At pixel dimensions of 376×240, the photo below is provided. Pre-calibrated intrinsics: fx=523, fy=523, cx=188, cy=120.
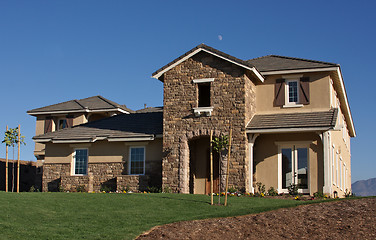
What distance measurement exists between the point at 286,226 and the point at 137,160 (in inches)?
545

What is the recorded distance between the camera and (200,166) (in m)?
26.8

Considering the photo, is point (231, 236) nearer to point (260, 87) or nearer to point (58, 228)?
point (58, 228)

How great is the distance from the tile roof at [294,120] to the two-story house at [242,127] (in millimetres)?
46

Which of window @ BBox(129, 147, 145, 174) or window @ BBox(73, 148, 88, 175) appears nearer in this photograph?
window @ BBox(129, 147, 145, 174)

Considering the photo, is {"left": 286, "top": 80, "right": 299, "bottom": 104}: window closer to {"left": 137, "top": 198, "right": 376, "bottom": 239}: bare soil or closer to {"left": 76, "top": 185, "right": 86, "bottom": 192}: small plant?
{"left": 137, "top": 198, "right": 376, "bottom": 239}: bare soil

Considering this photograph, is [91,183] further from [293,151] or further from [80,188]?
[293,151]

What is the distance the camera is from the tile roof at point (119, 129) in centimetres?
2806

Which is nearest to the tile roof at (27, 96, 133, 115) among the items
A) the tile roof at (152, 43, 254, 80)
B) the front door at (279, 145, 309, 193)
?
the tile roof at (152, 43, 254, 80)

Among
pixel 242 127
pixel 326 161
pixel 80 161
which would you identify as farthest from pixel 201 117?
pixel 80 161

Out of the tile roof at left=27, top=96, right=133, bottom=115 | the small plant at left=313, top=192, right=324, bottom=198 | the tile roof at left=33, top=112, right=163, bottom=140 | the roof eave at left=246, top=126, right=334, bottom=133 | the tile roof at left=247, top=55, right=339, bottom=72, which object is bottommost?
the small plant at left=313, top=192, right=324, bottom=198

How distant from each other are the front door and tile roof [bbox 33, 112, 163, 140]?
21.5ft

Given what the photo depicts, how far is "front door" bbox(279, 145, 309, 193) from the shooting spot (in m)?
25.2

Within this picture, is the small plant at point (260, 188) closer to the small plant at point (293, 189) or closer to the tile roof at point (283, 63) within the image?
the small plant at point (293, 189)

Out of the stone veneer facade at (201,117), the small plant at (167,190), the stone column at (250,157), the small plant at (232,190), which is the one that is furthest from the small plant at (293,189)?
the small plant at (167,190)
